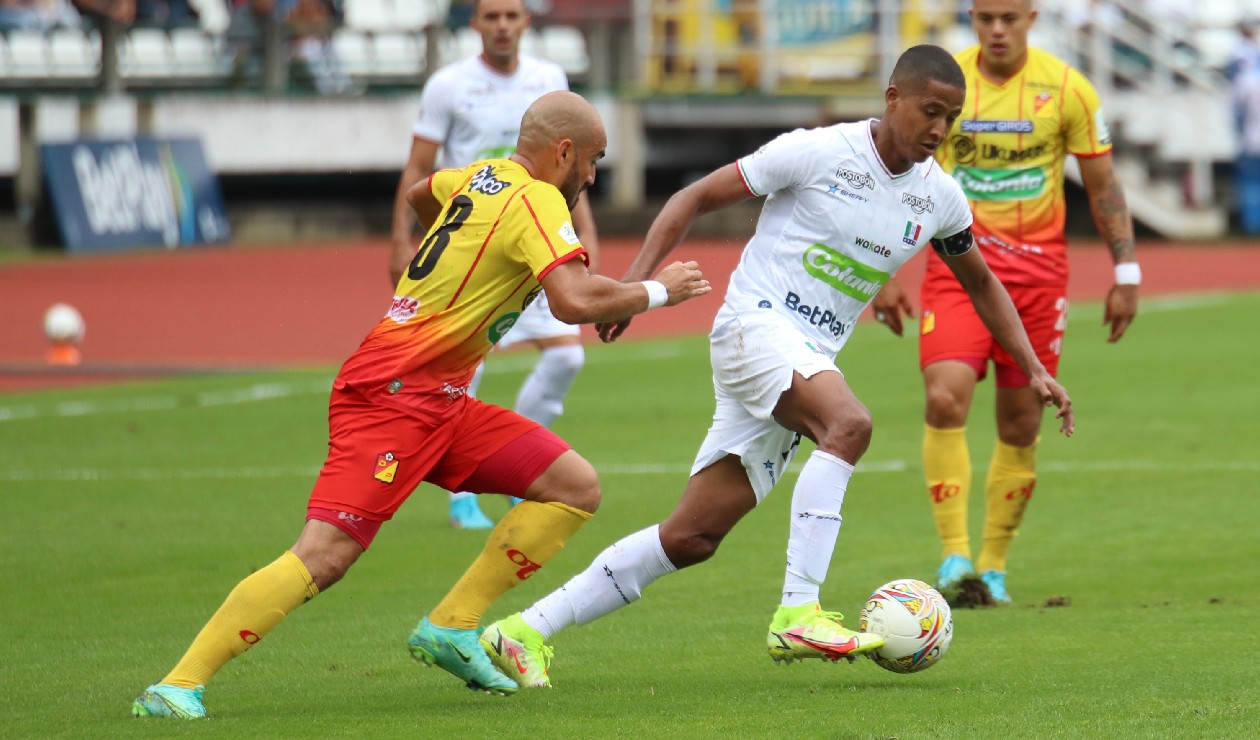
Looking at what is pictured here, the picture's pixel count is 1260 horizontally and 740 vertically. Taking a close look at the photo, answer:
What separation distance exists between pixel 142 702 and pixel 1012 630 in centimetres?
319

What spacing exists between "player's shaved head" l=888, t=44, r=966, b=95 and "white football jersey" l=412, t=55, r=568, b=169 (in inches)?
153

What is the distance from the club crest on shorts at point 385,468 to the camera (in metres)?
5.91

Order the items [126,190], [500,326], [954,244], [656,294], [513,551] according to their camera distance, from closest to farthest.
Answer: [656,294]
[500,326]
[513,551]
[954,244]
[126,190]

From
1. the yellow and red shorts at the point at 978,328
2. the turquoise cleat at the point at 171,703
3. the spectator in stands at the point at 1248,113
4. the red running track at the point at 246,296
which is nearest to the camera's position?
the turquoise cleat at the point at 171,703

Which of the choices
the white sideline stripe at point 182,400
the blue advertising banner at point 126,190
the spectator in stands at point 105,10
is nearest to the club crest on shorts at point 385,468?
the white sideline stripe at point 182,400

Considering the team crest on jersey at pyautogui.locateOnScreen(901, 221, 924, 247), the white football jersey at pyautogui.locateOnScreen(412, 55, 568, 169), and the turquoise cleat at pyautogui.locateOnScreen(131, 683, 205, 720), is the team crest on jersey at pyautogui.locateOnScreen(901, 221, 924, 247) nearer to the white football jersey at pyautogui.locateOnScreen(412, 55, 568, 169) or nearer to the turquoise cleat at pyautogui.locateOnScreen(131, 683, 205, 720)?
the turquoise cleat at pyautogui.locateOnScreen(131, 683, 205, 720)

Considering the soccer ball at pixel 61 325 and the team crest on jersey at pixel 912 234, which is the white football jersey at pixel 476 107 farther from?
the soccer ball at pixel 61 325

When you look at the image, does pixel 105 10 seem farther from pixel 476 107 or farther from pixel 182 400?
pixel 476 107

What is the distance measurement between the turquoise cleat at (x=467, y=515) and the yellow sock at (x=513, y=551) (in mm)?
3664

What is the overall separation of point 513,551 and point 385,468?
0.58 meters

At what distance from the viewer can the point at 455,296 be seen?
6004mm

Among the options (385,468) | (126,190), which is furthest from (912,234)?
(126,190)

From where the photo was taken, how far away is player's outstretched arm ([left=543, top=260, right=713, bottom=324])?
575cm

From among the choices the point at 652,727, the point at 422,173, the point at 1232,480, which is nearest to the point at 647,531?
the point at 652,727
